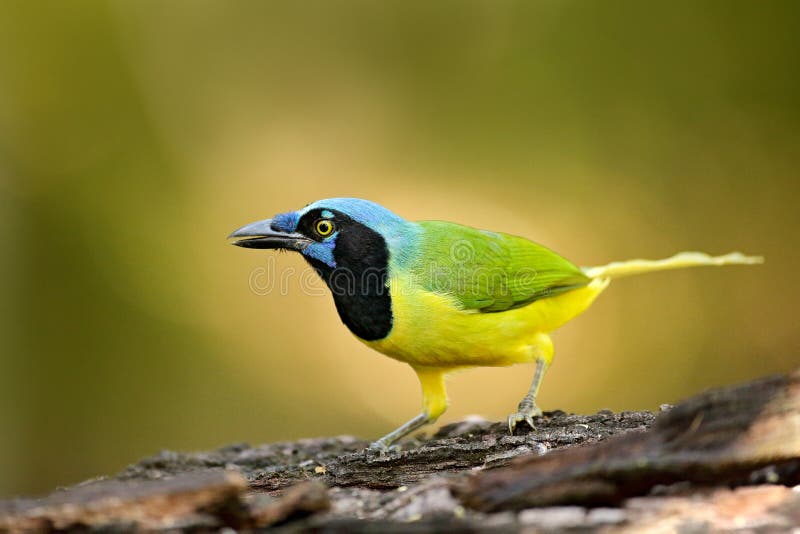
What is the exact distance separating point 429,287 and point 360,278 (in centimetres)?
44

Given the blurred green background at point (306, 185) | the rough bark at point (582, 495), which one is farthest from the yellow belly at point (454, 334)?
the blurred green background at point (306, 185)

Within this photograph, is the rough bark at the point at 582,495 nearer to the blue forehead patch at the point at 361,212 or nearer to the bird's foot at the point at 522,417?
the bird's foot at the point at 522,417

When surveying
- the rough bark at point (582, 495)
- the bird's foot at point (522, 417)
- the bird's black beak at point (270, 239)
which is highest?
the bird's black beak at point (270, 239)

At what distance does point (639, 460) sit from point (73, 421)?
29.2 feet

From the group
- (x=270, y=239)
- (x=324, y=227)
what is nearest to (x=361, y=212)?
(x=324, y=227)

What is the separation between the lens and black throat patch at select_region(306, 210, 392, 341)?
15.7ft

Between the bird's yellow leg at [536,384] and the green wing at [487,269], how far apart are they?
29 centimetres

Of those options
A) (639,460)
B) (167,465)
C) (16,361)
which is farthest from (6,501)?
(16,361)

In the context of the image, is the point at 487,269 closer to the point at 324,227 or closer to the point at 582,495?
the point at 324,227

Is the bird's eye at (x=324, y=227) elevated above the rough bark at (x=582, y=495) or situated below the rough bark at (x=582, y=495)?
above

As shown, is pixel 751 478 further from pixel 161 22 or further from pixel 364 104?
pixel 161 22

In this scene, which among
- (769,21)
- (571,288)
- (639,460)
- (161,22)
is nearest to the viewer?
(639,460)

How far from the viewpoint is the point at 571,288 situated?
216 inches

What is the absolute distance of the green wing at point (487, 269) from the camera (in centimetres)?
493
